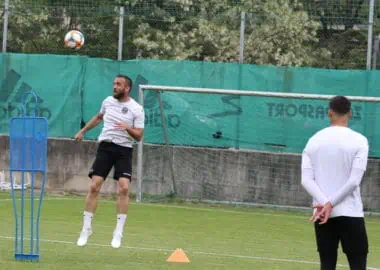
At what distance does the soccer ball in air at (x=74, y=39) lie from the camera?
69.4 ft

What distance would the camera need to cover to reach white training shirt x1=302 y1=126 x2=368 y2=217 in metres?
8.77

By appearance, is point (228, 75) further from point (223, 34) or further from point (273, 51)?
point (273, 51)

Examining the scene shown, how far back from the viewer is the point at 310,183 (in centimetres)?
889

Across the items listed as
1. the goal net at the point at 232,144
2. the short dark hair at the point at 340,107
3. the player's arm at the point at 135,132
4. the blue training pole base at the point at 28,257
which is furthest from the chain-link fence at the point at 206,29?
the short dark hair at the point at 340,107

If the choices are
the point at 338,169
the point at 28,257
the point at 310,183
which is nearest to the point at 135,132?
the point at 28,257

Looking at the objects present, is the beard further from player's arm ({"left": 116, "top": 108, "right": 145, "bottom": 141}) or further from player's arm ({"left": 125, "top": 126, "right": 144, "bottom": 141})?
player's arm ({"left": 125, "top": 126, "right": 144, "bottom": 141})

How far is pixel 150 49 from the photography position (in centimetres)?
2600

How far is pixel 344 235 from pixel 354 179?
45 cm

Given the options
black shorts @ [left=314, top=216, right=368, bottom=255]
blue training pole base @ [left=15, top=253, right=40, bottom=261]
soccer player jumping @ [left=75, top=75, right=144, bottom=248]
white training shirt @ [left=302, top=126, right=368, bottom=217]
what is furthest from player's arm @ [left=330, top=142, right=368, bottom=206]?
soccer player jumping @ [left=75, top=75, right=144, bottom=248]

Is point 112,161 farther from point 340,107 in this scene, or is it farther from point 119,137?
point 340,107

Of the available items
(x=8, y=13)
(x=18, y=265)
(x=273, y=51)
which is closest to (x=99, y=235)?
(x=18, y=265)

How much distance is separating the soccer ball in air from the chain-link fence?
70cm

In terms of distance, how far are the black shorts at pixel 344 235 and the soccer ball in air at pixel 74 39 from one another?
12900mm

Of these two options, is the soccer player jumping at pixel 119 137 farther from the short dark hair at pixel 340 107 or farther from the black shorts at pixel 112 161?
the short dark hair at pixel 340 107
